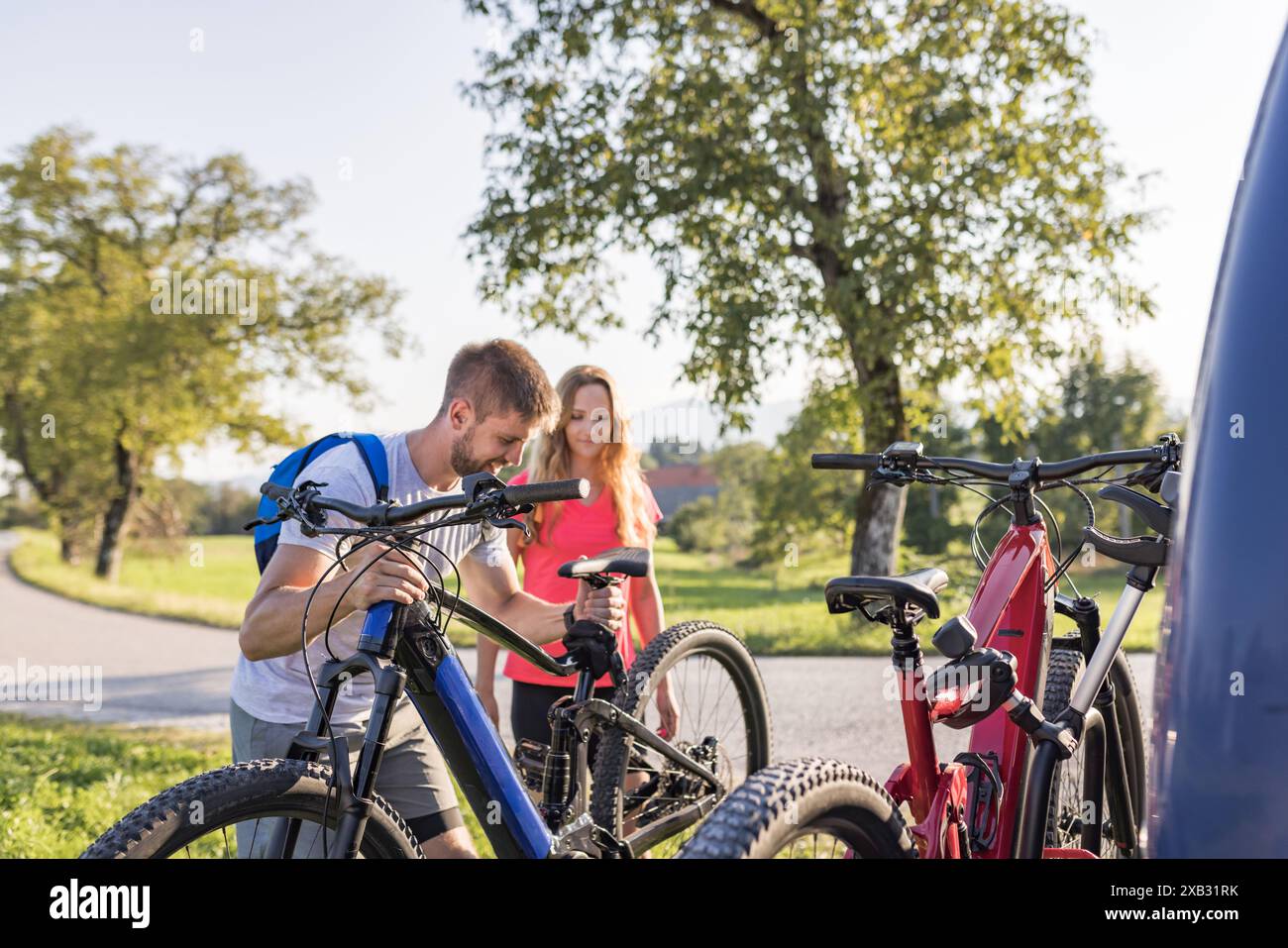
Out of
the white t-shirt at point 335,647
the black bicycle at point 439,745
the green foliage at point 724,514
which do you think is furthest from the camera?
the green foliage at point 724,514

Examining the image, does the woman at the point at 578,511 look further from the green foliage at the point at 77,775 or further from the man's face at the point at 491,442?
the green foliage at the point at 77,775

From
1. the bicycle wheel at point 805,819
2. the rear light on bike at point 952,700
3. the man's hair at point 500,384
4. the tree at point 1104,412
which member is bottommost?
the bicycle wheel at point 805,819

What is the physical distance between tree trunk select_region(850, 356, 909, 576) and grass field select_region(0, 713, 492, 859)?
8.30 m

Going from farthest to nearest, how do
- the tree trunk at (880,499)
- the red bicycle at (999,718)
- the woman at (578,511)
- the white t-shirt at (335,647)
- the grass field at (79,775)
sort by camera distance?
the tree trunk at (880,499) < the grass field at (79,775) < the woman at (578,511) < the white t-shirt at (335,647) < the red bicycle at (999,718)

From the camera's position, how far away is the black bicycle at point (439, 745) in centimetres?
210

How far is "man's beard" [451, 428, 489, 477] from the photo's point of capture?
3.06 meters

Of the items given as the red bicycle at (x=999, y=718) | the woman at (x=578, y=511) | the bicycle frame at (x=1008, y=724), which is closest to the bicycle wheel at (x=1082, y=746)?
the red bicycle at (x=999, y=718)

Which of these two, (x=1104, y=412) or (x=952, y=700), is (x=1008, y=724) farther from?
(x=1104, y=412)

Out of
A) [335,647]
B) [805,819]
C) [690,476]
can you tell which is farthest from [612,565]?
[690,476]

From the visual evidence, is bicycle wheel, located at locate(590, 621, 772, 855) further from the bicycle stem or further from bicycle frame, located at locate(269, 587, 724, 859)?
the bicycle stem

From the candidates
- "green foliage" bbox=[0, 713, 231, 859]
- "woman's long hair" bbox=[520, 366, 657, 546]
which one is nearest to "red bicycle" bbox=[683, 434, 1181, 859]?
"woman's long hair" bbox=[520, 366, 657, 546]

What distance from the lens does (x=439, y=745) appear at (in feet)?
8.33

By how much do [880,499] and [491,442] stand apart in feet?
A: 39.3

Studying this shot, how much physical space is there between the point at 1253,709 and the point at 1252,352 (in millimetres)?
364
